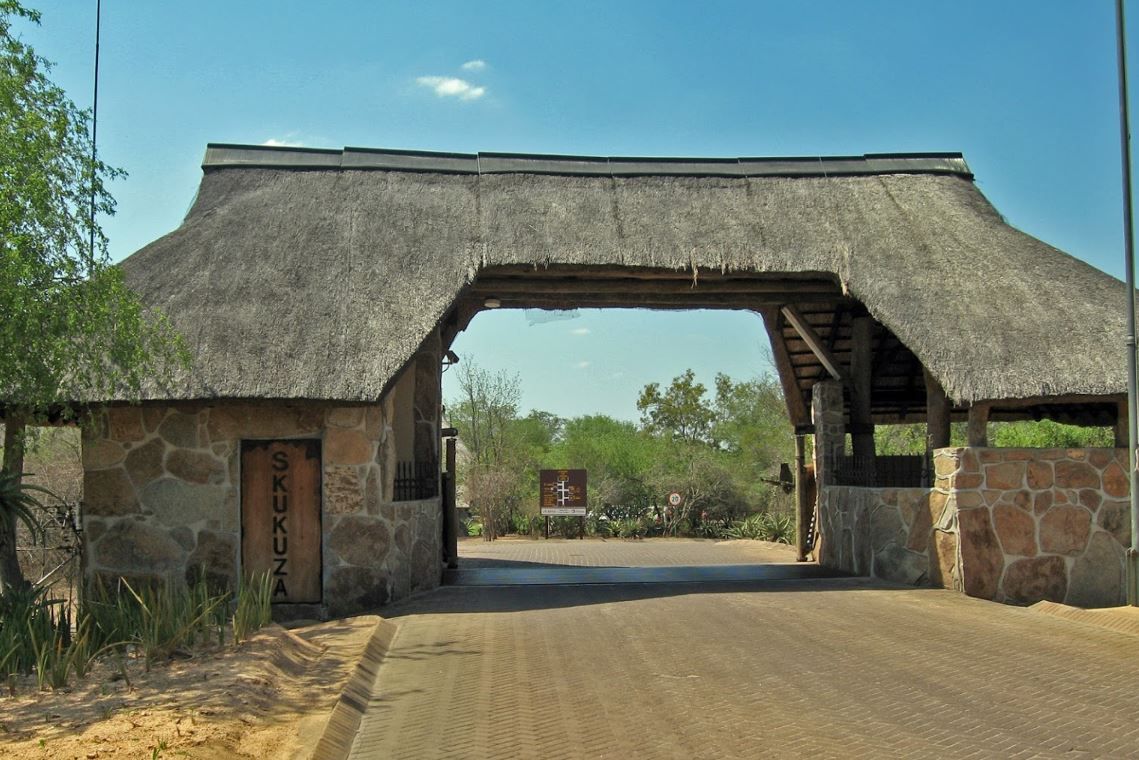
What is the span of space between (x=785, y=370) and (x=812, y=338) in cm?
260

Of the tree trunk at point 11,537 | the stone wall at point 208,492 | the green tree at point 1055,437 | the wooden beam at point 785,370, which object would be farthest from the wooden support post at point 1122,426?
the green tree at point 1055,437

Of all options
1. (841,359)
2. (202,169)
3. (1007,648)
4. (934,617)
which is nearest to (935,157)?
(841,359)

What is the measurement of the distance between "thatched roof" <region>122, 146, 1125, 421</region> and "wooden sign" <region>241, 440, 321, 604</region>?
→ 99 centimetres

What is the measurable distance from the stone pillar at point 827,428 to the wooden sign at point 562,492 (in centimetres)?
907

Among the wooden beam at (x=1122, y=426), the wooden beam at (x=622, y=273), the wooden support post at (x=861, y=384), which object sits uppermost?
the wooden beam at (x=622, y=273)

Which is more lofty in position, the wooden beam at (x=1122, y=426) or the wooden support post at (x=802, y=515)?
the wooden beam at (x=1122, y=426)

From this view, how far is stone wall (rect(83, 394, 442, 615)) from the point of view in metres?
11.6

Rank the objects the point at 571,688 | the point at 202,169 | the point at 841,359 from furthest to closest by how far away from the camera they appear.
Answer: the point at 841,359 < the point at 202,169 < the point at 571,688

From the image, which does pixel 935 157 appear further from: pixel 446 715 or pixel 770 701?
pixel 446 715

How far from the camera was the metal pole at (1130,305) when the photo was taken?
11.1 m

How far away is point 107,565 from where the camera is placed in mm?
11664

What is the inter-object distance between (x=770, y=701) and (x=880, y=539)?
24.6 feet

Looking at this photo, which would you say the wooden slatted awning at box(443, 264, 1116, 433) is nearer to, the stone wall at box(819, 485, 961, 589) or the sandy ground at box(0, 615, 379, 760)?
the stone wall at box(819, 485, 961, 589)

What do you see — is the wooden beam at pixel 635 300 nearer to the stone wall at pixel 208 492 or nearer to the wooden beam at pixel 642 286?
the wooden beam at pixel 642 286
